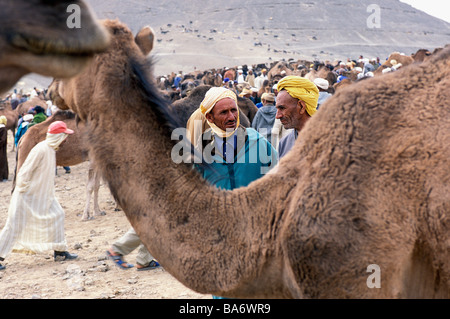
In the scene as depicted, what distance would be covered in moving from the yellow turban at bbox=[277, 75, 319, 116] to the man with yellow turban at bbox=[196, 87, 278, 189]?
52 centimetres

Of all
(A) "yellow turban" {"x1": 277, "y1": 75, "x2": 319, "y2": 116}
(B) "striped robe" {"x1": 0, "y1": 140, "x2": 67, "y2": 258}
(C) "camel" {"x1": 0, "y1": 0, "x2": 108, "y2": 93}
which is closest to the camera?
(C) "camel" {"x1": 0, "y1": 0, "x2": 108, "y2": 93}

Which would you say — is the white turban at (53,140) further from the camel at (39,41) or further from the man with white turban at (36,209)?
the camel at (39,41)

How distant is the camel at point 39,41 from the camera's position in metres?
1.37

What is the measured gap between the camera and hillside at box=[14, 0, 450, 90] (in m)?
76.4

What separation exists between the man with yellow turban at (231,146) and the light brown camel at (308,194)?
37.6 inches

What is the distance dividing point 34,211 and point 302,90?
16.9 ft

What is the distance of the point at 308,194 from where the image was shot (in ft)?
8.25

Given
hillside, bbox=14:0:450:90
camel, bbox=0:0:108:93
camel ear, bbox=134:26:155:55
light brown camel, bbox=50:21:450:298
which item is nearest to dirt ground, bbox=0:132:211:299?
light brown camel, bbox=50:21:450:298

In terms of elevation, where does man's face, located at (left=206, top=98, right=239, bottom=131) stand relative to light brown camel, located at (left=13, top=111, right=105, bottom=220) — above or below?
above

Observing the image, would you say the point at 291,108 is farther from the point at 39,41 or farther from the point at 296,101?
the point at 39,41

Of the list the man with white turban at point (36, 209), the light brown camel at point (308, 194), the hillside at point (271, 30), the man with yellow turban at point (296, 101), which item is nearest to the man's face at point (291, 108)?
the man with yellow turban at point (296, 101)

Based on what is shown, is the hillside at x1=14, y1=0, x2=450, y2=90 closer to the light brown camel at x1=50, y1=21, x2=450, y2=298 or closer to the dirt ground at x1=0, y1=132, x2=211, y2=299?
the dirt ground at x1=0, y1=132, x2=211, y2=299
